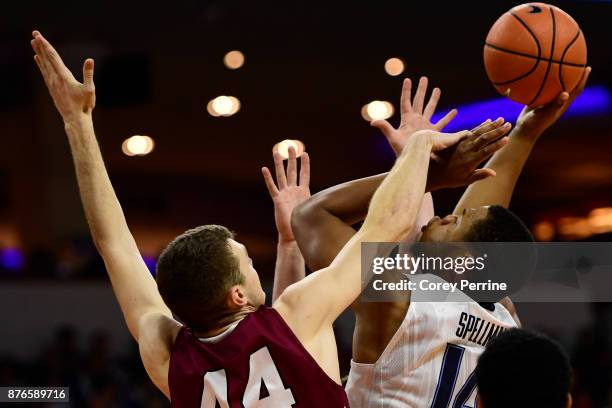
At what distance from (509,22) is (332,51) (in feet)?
30.2

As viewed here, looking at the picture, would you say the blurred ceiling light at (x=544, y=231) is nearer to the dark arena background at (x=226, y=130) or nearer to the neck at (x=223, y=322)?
the dark arena background at (x=226, y=130)

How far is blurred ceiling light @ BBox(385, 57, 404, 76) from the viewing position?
1278 centimetres

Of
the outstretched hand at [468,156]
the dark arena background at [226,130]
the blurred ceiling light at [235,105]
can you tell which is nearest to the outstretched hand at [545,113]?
the outstretched hand at [468,156]

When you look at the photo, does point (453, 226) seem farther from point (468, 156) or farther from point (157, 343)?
point (157, 343)

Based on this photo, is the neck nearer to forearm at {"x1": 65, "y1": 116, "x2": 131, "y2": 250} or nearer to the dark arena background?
forearm at {"x1": 65, "y1": 116, "x2": 131, "y2": 250}

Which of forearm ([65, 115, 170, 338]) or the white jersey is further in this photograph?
the white jersey

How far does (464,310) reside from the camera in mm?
3016

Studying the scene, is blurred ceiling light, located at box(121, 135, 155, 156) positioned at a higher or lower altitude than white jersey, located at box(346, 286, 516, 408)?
higher

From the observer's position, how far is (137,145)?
1284 centimetres

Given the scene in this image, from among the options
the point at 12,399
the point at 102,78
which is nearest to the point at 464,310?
the point at 12,399

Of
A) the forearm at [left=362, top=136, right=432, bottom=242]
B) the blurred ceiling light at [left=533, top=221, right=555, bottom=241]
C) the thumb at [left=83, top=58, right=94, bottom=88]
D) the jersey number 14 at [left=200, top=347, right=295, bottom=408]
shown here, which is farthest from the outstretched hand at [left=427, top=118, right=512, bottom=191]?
the blurred ceiling light at [left=533, top=221, right=555, bottom=241]

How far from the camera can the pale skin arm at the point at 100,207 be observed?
2820 mm

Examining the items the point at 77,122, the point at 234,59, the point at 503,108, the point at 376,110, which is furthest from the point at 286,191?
the point at 376,110

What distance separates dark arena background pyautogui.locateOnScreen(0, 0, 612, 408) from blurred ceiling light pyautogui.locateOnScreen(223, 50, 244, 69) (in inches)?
1.7
